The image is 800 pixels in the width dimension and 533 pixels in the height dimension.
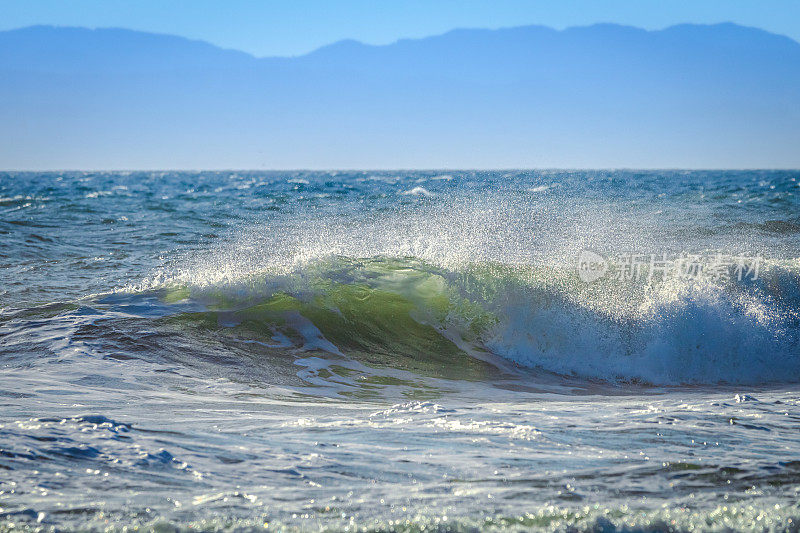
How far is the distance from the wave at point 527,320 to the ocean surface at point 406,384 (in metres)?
0.03

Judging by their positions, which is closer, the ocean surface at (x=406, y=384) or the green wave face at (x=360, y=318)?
the ocean surface at (x=406, y=384)

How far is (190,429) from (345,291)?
13.8 feet

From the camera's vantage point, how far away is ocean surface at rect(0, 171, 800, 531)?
2.77m

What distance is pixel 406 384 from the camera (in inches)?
228

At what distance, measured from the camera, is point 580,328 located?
6.88 meters

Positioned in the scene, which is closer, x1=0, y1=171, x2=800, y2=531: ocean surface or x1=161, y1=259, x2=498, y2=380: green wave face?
x1=0, y1=171, x2=800, y2=531: ocean surface

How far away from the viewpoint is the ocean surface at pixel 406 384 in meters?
2.77

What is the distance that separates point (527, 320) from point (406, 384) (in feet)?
6.29

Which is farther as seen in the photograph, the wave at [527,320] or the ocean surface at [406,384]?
the wave at [527,320]

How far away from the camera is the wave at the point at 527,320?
6.57 metres

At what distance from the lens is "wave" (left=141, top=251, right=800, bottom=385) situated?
6566 millimetres

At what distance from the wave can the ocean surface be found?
0.08ft

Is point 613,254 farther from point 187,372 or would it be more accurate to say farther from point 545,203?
point 545,203

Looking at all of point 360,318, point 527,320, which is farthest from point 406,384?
point 527,320
